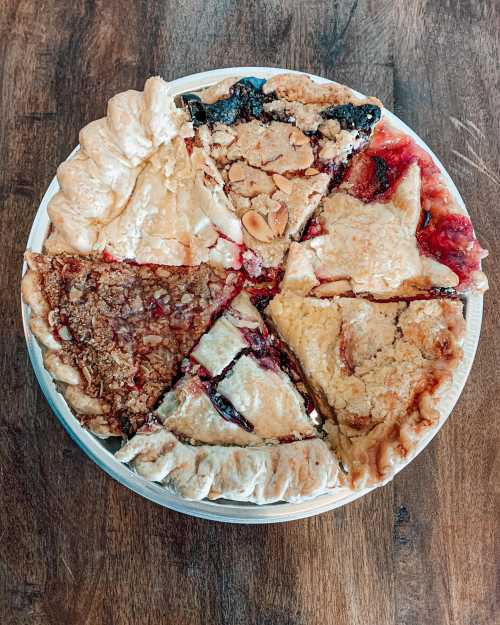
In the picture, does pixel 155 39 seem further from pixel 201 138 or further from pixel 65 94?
pixel 201 138

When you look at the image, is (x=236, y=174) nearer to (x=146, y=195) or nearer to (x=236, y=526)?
(x=146, y=195)

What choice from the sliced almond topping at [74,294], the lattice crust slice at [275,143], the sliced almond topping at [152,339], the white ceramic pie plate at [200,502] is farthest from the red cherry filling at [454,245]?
the sliced almond topping at [74,294]

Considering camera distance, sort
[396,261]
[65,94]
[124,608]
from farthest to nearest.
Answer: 1. [65,94]
2. [124,608]
3. [396,261]

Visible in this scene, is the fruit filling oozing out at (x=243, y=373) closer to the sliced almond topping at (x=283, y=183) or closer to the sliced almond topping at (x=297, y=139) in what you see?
the sliced almond topping at (x=283, y=183)

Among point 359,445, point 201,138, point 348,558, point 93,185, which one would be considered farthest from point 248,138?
point 348,558

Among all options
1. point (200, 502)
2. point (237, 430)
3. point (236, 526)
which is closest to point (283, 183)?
point (237, 430)

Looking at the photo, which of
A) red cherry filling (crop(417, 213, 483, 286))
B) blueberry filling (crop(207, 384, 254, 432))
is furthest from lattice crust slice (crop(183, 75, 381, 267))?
blueberry filling (crop(207, 384, 254, 432))
